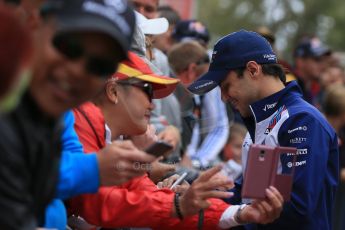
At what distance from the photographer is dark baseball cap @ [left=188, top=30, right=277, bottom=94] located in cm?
528

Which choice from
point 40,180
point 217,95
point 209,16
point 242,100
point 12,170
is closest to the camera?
point 12,170

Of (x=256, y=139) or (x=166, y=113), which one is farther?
(x=166, y=113)

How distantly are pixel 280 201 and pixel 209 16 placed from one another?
2919cm

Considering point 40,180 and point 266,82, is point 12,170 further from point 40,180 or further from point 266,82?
point 266,82

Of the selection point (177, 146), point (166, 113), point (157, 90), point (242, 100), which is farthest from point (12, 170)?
point (166, 113)

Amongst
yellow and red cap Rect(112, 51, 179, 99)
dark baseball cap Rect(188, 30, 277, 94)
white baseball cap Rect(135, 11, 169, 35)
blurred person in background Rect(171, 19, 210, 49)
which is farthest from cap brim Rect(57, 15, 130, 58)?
blurred person in background Rect(171, 19, 210, 49)

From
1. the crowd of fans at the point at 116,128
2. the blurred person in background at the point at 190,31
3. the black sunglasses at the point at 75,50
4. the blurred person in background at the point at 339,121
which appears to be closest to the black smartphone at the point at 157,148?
the crowd of fans at the point at 116,128

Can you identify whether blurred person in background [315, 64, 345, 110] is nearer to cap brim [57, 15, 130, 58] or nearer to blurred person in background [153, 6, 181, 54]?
blurred person in background [153, 6, 181, 54]

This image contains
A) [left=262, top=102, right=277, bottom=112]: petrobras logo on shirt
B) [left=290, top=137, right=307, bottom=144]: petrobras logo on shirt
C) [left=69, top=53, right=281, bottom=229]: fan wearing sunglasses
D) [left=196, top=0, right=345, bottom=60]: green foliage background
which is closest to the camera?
[left=69, top=53, right=281, bottom=229]: fan wearing sunglasses

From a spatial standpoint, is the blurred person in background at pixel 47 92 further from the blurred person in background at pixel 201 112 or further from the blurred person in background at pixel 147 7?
the blurred person in background at pixel 201 112

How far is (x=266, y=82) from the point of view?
17.4 feet

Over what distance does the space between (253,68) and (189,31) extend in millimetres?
4196

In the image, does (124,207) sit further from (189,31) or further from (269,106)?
(189,31)

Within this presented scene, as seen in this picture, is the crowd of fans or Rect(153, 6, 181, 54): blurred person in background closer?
the crowd of fans
